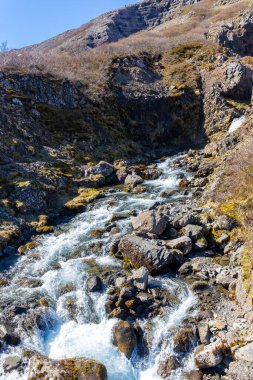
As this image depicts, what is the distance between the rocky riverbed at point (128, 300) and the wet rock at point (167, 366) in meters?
0.04

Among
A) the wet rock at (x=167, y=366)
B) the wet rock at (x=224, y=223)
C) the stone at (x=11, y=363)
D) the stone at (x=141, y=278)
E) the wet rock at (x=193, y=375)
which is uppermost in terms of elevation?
the stone at (x=11, y=363)

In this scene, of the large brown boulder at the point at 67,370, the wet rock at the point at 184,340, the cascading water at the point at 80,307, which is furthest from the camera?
the cascading water at the point at 80,307

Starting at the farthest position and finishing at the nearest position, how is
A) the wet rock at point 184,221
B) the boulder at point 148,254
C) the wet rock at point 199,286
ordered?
the wet rock at point 184,221
the boulder at point 148,254
the wet rock at point 199,286

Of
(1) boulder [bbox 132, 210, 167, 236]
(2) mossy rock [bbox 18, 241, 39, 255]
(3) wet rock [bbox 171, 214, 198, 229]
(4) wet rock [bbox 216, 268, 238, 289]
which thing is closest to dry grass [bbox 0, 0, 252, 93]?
(2) mossy rock [bbox 18, 241, 39, 255]

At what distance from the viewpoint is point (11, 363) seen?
595 inches

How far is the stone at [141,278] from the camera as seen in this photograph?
18623mm

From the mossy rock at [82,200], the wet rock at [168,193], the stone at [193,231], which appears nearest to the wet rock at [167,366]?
the stone at [193,231]

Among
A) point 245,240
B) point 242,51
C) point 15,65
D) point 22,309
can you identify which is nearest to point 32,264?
point 22,309

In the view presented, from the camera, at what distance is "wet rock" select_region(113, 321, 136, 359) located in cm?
1555

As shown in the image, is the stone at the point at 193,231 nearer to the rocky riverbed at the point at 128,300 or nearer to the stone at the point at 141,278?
the rocky riverbed at the point at 128,300

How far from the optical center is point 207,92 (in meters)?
53.2

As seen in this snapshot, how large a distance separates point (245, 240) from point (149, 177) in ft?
61.9

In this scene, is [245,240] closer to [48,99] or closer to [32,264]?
[32,264]

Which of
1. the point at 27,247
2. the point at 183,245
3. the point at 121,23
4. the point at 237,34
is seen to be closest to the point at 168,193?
the point at 183,245
